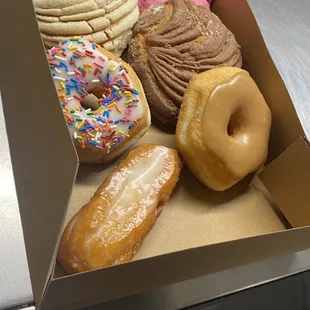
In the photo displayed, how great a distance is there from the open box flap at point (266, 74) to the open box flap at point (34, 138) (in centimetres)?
47

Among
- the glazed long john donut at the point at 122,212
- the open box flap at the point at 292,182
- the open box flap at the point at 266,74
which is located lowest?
the glazed long john donut at the point at 122,212

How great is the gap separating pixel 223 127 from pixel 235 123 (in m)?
0.07

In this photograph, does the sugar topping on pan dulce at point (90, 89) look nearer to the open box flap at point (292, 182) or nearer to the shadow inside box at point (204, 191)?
the shadow inside box at point (204, 191)

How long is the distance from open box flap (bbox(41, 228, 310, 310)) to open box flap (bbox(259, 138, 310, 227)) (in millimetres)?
114

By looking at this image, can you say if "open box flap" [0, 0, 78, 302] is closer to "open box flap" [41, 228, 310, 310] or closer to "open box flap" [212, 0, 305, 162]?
"open box flap" [41, 228, 310, 310]

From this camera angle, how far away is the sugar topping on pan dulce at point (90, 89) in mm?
891

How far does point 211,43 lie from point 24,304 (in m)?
0.58

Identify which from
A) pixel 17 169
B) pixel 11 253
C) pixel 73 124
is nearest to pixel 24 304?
pixel 11 253

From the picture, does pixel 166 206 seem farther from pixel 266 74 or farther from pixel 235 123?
pixel 266 74

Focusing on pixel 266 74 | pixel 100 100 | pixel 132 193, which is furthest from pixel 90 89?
pixel 266 74

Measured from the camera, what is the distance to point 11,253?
74 centimetres

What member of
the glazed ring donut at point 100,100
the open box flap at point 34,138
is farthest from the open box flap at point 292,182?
the open box flap at point 34,138

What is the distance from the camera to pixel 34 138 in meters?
0.69

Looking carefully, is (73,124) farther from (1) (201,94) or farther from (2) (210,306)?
(2) (210,306)
